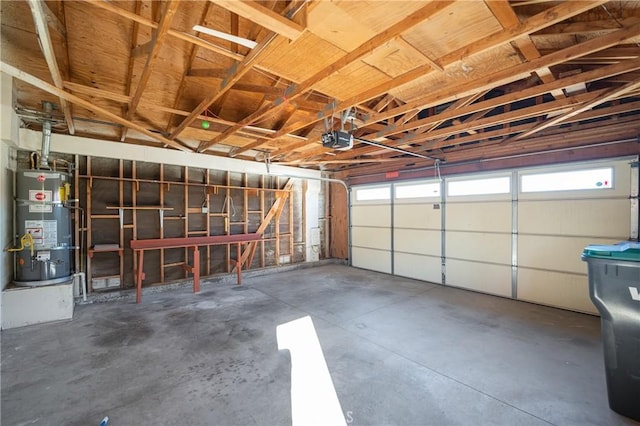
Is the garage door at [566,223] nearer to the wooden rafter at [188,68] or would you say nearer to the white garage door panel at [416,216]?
the white garage door panel at [416,216]

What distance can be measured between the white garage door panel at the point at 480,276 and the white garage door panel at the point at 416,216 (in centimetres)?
93

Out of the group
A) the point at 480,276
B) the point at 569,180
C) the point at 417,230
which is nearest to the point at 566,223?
the point at 569,180

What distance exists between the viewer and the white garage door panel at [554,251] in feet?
14.0

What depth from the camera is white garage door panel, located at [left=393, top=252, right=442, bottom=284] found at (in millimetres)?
6070

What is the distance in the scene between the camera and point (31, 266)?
12.1 ft

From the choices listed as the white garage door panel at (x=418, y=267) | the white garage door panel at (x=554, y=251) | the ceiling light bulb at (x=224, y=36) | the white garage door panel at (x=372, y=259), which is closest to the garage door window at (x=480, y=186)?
the white garage door panel at (x=554, y=251)

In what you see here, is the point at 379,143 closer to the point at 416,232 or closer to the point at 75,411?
the point at 416,232

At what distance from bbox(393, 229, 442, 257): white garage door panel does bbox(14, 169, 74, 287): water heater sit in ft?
21.2

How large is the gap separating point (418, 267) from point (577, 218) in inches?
119

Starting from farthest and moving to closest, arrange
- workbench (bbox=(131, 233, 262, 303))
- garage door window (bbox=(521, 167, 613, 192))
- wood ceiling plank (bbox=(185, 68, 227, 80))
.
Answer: workbench (bbox=(131, 233, 262, 303)) < garage door window (bbox=(521, 167, 613, 192)) < wood ceiling plank (bbox=(185, 68, 227, 80))

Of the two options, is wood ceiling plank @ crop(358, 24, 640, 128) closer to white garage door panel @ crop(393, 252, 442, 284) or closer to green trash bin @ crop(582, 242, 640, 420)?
green trash bin @ crop(582, 242, 640, 420)

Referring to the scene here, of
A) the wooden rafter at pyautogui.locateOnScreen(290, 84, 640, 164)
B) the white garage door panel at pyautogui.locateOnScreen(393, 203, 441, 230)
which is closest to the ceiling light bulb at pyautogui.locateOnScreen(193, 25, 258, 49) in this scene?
the wooden rafter at pyautogui.locateOnScreen(290, 84, 640, 164)

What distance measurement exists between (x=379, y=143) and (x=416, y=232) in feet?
9.16

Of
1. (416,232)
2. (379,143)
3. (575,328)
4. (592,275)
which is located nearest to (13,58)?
(379,143)
